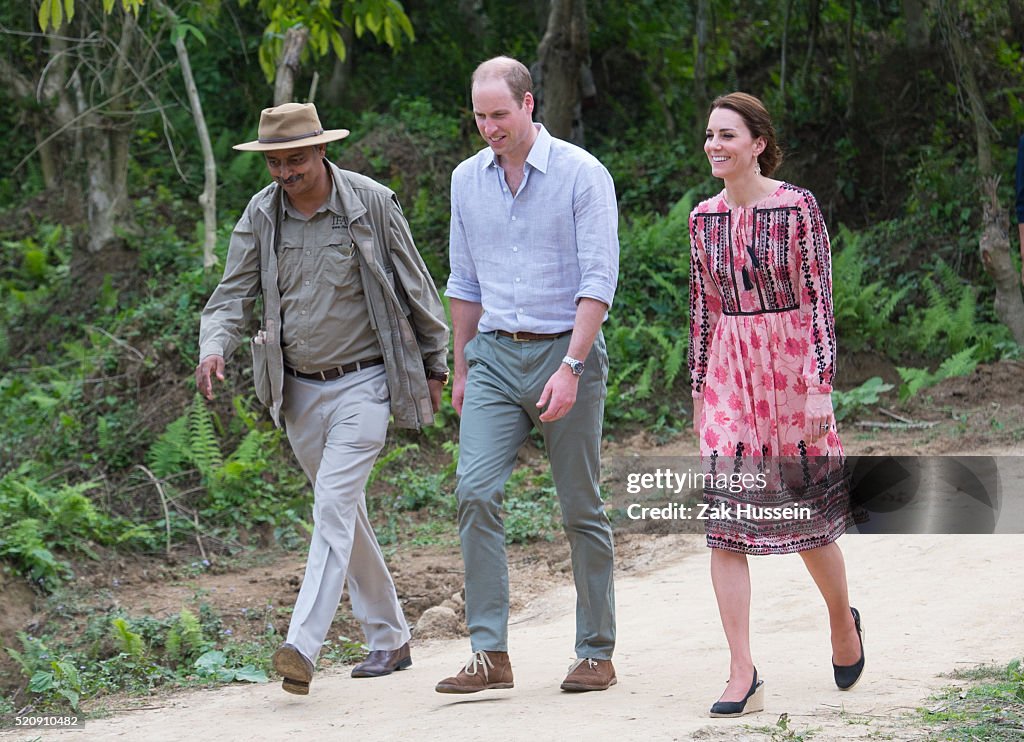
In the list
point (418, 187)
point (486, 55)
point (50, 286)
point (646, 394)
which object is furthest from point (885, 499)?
point (486, 55)

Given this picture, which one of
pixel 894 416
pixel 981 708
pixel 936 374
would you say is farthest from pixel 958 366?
pixel 981 708

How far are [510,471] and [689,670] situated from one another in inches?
46.7

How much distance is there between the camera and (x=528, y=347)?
506 cm

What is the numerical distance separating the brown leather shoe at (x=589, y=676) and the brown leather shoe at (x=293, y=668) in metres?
1.01

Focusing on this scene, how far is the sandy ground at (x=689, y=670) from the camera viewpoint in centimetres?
450

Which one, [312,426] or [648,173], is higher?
[648,173]

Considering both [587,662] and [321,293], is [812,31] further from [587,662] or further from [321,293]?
[587,662]

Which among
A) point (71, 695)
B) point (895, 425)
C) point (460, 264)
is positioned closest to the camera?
point (460, 264)

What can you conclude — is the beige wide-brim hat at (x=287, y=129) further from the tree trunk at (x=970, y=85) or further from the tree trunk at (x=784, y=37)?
the tree trunk at (x=784, y=37)

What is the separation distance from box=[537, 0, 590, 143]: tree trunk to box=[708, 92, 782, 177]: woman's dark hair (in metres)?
9.24

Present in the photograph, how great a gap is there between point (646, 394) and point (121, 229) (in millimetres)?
6470

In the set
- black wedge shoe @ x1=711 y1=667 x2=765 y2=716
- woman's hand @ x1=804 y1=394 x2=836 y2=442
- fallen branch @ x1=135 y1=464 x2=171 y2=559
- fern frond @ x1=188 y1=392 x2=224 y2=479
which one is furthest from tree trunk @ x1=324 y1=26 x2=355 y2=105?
black wedge shoe @ x1=711 y1=667 x2=765 y2=716

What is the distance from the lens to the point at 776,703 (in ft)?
15.3

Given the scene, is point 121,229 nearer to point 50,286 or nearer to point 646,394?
point 50,286
